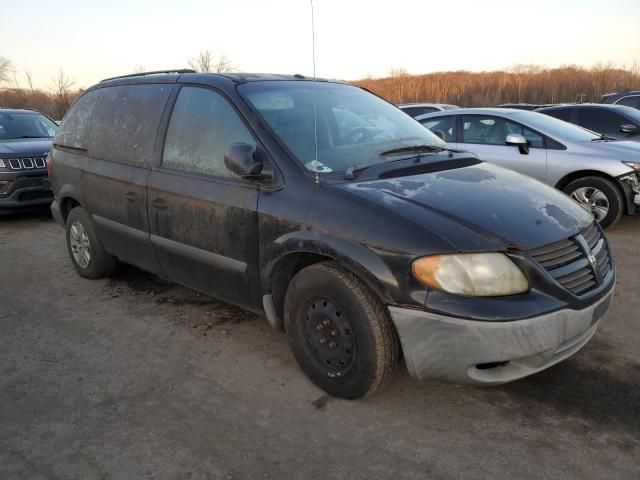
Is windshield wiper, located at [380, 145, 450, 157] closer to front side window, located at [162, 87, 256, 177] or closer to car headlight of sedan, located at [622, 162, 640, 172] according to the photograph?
front side window, located at [162, 87, 256, 177]

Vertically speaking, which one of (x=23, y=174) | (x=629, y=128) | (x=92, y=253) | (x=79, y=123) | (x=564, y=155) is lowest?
(x=92, y=253)

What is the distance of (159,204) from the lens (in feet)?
11.9

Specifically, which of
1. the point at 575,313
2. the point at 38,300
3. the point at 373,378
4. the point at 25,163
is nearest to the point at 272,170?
the point at 373,378

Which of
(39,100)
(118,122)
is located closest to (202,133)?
(118,122)

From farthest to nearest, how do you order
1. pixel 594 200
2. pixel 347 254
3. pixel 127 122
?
pixel 594 200
pixel 127 122
pixel 347 254

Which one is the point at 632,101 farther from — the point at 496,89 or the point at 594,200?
the point at 496,89

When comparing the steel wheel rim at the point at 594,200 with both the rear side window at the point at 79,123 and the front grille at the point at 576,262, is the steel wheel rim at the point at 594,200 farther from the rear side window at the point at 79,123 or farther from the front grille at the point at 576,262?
the rear side window at the point at 79,123

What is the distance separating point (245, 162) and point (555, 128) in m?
5.36

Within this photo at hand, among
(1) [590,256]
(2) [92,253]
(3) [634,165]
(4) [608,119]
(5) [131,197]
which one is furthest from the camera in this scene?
(4) [608,119]

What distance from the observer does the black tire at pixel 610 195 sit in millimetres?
6238

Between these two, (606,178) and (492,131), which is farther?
(492,131)

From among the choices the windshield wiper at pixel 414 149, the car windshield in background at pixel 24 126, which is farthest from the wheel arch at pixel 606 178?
the car windshield in background at pixel 24 126

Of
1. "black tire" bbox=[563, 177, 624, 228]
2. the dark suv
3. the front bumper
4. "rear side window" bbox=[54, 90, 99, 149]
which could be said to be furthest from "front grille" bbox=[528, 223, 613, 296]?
the dark suv

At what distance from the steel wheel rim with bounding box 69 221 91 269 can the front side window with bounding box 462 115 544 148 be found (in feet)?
16.5
